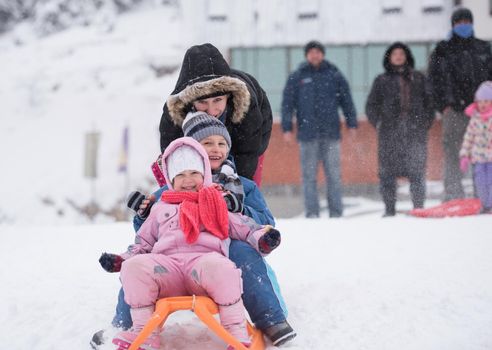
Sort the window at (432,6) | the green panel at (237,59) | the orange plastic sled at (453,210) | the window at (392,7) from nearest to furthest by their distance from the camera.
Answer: the orange plastic sled at (453,210), the green panel at (237,59), the window at (432,6), the window at (392,7)

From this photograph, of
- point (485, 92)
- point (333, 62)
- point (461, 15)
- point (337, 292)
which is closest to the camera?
point (337, 292)

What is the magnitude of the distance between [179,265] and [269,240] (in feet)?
1.04

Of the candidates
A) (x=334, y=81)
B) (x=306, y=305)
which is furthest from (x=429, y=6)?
(x=306, y=305)

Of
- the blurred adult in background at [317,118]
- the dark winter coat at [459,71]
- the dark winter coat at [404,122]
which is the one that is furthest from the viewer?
the blurred adult in background at [317,118]

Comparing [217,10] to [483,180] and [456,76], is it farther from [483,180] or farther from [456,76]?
[483,180]

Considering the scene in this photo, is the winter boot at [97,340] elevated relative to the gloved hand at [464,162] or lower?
lower

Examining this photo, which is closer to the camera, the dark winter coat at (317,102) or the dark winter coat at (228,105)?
the dark winter coat at (228,105)

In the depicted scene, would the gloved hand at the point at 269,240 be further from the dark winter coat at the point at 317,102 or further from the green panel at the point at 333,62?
the green panel at the point at 333,62

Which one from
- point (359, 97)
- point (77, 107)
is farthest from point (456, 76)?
point (77, 107)

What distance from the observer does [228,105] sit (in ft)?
9.07

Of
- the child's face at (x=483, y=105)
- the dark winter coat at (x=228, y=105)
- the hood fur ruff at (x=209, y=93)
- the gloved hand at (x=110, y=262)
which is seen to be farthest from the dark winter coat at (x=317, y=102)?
the gloved hand at (x=110, y=262)

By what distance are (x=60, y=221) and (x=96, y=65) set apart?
447 inches

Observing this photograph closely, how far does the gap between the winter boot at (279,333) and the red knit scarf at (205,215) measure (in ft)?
1.17

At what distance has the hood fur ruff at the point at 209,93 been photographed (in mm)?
2633
